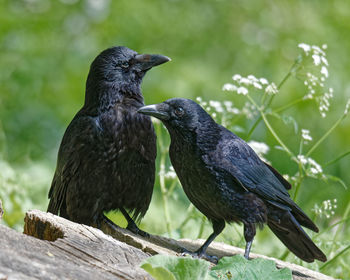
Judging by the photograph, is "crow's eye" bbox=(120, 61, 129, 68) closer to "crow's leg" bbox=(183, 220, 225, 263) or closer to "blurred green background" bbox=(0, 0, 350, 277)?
"crow's leg" bbox=(183, 220, 225, 263)

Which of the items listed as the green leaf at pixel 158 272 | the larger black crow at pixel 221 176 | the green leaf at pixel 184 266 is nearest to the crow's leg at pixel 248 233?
the larger black crow at pixel 221 176

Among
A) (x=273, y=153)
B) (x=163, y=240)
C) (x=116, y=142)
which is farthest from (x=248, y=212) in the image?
(x=273, y=153)

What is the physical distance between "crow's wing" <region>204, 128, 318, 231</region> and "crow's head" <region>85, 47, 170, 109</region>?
0.81 meters

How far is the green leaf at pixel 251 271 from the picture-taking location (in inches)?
112

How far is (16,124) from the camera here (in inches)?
294

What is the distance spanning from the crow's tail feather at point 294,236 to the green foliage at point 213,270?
3.34 feet

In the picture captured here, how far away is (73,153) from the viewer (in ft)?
13.6

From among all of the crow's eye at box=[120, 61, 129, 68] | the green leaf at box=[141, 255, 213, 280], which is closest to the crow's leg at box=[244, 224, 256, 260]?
the green leaf at box=[141, 255, 213, 280]

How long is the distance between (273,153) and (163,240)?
11.4 ft

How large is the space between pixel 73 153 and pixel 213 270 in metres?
1.58

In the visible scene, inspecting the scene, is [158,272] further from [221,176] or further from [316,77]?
[316,77]

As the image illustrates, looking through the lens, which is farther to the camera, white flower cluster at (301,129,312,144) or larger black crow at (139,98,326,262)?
white flower cluster at (301,129,312,144)

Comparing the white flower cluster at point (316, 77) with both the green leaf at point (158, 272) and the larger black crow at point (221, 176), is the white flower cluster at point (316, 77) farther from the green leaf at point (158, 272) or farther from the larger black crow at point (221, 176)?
the green leaf at point (158, 272)

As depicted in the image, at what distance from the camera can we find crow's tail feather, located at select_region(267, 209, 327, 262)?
3957 mm
